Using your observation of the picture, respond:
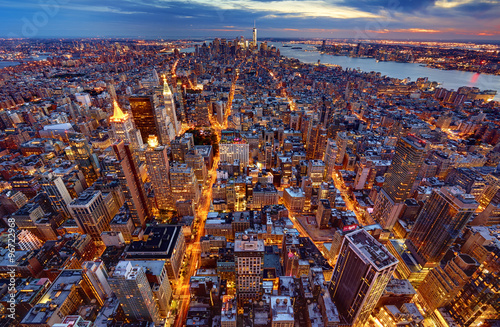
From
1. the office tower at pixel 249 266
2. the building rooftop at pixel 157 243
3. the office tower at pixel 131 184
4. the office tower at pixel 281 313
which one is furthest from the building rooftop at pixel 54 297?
the office tower at pixel 281 313

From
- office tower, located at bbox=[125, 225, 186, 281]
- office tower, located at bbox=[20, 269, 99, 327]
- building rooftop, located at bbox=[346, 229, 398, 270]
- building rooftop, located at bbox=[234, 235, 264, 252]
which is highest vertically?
building rooftop, located at bbox=[346, 229, 398, 270]

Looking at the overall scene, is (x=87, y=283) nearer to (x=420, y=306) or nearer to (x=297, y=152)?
(x=420, y=306)

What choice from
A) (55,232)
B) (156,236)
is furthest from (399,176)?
(55,232)

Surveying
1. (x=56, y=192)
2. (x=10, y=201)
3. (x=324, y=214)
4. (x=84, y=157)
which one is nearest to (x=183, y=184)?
(x=56, y=192)

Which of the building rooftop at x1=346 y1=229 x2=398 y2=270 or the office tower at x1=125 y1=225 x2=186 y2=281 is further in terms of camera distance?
the office tower at x1=125 y1=225 x2=186 y2=281

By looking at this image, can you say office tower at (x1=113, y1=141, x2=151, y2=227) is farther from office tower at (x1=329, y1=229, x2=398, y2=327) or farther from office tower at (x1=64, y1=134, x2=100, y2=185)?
office tower at (x1=329, y1=229, x2=398, y2=327)

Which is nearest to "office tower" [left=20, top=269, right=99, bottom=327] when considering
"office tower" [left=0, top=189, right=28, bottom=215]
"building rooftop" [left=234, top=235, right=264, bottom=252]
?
"building rooftop" [left=234, top=235, right=264, bottom=252]

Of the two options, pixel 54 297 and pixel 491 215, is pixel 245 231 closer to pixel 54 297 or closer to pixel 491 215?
pixel 54 297
